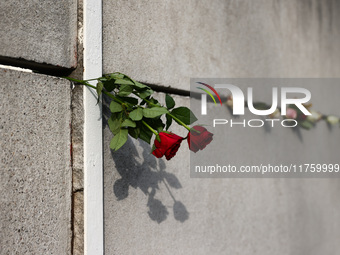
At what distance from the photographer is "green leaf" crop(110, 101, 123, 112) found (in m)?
1.37

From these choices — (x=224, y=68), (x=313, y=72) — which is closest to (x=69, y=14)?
(x=224, y=68)

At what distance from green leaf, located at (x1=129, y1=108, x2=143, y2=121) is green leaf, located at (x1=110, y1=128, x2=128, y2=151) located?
0.19 ft

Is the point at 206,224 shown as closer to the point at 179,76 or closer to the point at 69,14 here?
the point at 179,76

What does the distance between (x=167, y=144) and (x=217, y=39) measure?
1045mm

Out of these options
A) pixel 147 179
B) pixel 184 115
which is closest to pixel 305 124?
pixel 147 179

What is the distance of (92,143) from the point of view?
4.61ft

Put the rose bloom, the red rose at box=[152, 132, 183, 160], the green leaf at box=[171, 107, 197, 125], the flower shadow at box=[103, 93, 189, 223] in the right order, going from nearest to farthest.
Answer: the red rose at box=[152, 132, 183, 160], the green leaf at box=[171, 107, 197, 125], the flower shadow at box=[103, 93, 189, 223], the rose bloom

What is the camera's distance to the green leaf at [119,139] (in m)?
1.33

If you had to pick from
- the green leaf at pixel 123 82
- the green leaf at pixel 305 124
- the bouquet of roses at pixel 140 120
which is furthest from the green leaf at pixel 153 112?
the green leaf at pixel 305 124

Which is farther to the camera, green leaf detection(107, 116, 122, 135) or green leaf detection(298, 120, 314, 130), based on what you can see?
green leaf detection(298, 120, 314, 130)

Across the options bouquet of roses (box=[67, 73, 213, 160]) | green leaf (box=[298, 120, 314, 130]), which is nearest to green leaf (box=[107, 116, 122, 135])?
bouquet of roses (box=[67, 73, 213, 160])

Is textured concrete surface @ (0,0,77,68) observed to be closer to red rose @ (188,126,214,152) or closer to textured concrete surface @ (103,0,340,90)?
textured concrete surface @ (103,0,340,90)

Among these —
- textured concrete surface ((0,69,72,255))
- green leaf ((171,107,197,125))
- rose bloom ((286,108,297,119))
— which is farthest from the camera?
rose bloom ((286,108,297,119))

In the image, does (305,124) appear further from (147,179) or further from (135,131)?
(135,131)
